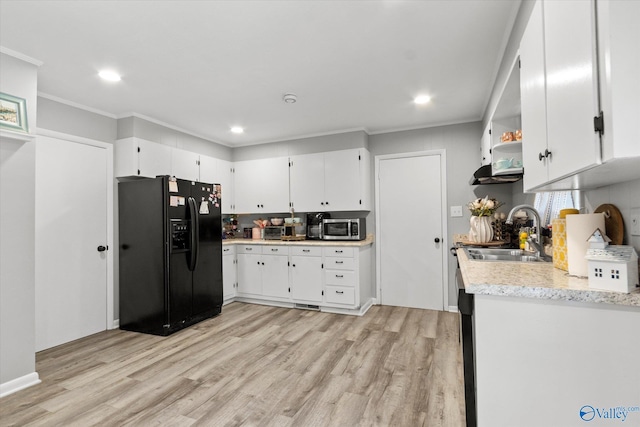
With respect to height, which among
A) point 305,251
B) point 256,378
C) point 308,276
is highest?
point 305,251

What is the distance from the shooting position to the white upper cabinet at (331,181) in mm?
4117

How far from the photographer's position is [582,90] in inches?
36.9

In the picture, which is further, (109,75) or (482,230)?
(482,230)

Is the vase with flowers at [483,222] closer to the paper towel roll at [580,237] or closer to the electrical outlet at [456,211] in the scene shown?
the electrical outlet at [456,211]

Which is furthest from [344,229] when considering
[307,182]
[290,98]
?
[290,98]

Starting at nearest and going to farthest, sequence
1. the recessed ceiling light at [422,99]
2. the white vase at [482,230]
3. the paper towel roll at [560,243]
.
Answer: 1. the paper towel roll at [560,243]
2. the white vase at [482,230]
3. the recessed ceiling light at [422,99]

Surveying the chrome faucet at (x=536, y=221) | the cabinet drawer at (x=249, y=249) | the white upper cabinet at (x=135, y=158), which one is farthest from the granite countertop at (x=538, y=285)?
the white upper cabinet at (x=135, y=158)

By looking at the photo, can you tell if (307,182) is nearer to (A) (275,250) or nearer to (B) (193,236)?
(A) (275,250)

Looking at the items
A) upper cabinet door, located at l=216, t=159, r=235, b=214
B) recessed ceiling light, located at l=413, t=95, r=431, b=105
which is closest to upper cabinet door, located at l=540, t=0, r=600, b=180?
recessed ceiling light, located at l=413, t=95, r=431, b=105

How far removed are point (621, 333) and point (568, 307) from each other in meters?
0.16

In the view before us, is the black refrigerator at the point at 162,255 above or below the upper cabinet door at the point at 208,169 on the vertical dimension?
below

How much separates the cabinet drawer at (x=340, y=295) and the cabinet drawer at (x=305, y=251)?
1.51ft

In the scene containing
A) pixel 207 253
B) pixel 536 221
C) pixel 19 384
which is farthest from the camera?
pixel 207 253

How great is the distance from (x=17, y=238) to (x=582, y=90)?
332 cm
